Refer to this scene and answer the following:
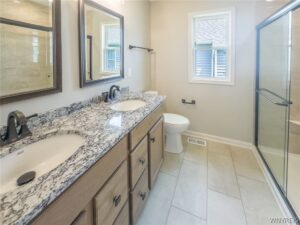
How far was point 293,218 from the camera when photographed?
58.7 inches

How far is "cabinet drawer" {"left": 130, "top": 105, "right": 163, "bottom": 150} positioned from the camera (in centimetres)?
131

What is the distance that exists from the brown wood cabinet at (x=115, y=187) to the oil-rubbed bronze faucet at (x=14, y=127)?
0.44m

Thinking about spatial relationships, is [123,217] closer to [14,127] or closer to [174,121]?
[14,127]

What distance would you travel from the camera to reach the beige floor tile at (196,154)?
8.08 feet

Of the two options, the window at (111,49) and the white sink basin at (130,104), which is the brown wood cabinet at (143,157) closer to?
the white sink basin at (130,104)

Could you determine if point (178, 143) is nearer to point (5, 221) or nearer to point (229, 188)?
point (229, 188)

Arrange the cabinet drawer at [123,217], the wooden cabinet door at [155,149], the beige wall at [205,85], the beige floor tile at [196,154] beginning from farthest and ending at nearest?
the beige wall at [205,85] < the beige floor tile at [196,154] < the wooden cabinet door at [155,149] < the cabinet drawer at [123,217]

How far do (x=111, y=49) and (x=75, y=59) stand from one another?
0.65m

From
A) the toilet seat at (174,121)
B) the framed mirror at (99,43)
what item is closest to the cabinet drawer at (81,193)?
the framed mirror at (99,43)

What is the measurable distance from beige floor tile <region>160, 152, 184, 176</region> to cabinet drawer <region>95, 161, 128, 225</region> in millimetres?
1070

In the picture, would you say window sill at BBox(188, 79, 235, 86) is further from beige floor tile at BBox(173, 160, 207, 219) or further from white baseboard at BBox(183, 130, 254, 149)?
beige floor tile at BBox(173, 160, 207, 219)

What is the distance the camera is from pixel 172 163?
94.3 inches

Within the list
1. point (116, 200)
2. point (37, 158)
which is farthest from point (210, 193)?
point (37, 158)

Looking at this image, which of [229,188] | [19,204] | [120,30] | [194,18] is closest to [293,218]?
[229,188]
